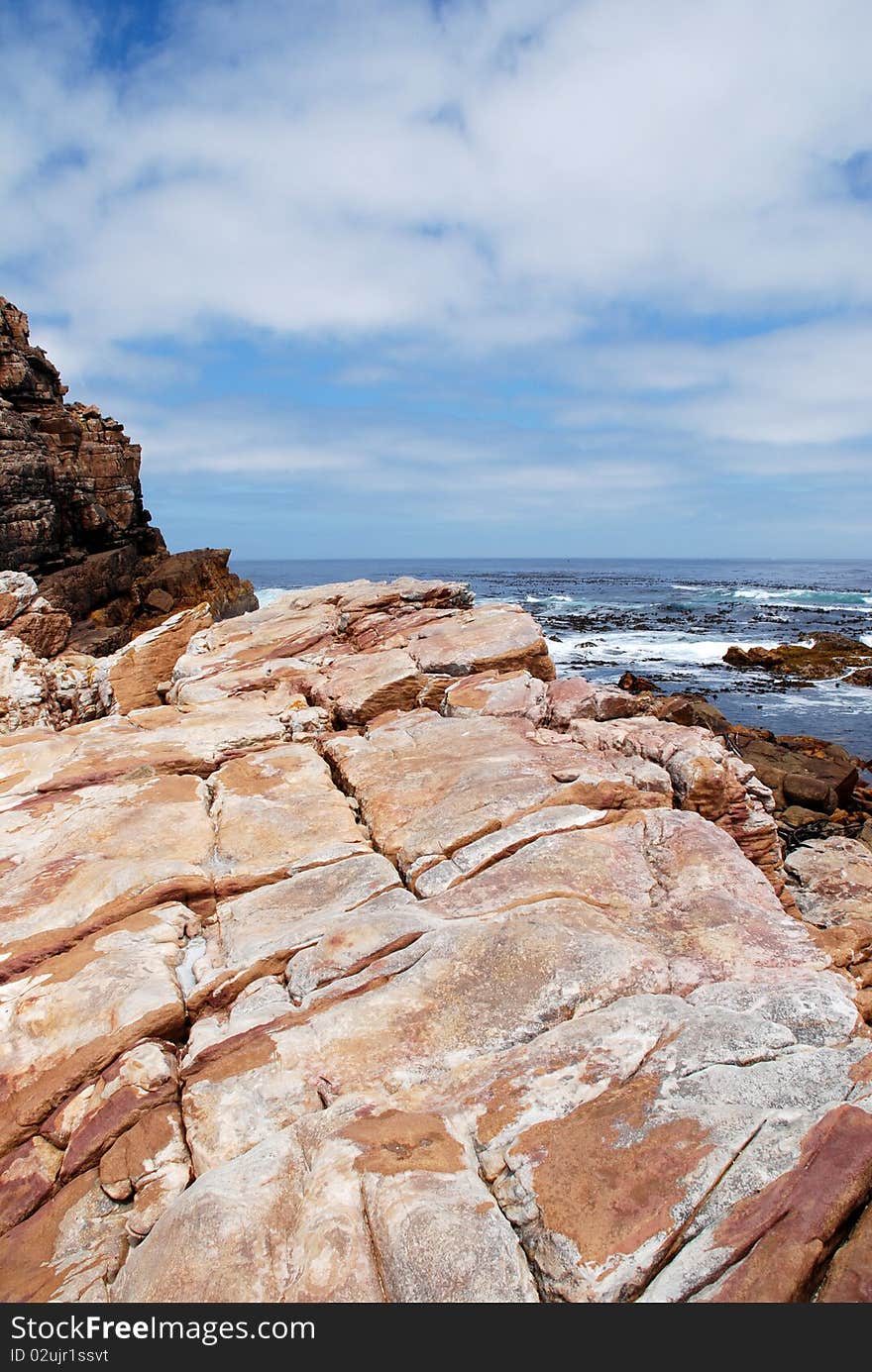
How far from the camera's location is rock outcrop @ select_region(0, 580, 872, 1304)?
4.09 meters

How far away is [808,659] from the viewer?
5034 centimetres

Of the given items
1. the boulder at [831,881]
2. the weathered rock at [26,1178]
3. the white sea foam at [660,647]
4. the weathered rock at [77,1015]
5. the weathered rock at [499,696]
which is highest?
the weathered rock at [499,696]

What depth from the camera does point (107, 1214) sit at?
16.8 feet

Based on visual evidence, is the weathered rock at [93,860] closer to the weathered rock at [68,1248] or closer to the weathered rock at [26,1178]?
the weathered rock at [26,1178]

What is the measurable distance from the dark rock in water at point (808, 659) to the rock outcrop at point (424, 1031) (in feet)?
141

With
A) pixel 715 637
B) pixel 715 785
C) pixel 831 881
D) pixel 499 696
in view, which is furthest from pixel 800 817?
pixel 715 637

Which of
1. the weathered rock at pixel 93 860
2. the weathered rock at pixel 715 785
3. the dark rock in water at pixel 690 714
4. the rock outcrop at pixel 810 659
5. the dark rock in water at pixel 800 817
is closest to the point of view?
the weathered rock at pixel 93 860

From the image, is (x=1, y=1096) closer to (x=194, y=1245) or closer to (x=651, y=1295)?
(x=194, y=1245)

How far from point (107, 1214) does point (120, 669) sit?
16.8 meters

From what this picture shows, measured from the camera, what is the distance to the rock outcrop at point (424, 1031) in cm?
409

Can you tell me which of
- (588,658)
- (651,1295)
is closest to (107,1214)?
(651,1295)

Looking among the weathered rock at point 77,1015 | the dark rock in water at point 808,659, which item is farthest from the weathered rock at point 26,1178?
the dark rock in water at point 808,659

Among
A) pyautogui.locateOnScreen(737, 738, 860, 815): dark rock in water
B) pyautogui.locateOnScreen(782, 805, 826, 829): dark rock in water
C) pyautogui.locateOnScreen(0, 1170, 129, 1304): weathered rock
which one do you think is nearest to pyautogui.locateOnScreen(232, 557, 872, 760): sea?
pyautogui.locateOnScreen(737, 738, 860, 815): dark rock in water

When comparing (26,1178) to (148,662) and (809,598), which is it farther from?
(809,598)
